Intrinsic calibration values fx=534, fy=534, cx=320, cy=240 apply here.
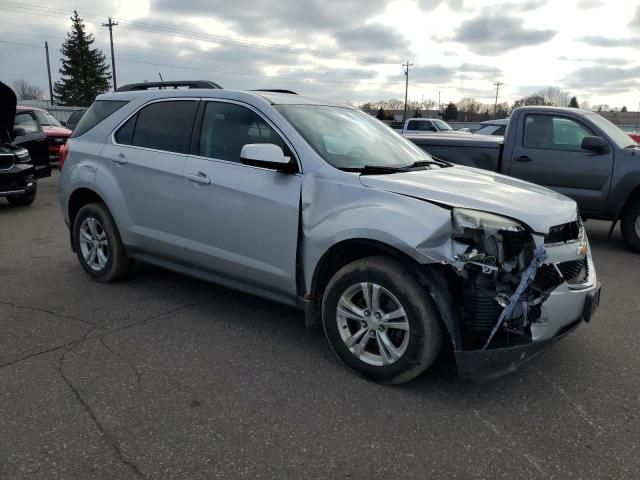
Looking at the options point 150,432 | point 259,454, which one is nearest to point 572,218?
point 259,454

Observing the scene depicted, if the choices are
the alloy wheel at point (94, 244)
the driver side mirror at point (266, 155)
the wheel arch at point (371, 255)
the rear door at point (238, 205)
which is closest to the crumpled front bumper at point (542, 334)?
the wheel arch at point (371, 255)

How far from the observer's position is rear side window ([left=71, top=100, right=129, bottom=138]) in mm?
5102

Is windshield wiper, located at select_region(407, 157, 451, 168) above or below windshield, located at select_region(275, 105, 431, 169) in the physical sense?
below

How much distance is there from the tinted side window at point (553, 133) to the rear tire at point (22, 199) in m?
8.69

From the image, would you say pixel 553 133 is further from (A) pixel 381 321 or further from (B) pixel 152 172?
(B) pixel 152 172

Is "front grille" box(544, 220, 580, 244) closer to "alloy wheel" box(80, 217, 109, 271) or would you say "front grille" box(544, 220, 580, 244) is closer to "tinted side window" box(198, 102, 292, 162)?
"tinted side window" box(198, 102, 292, 162)

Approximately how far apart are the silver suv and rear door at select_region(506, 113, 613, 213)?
143 inches

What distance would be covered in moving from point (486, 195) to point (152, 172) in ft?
8.97

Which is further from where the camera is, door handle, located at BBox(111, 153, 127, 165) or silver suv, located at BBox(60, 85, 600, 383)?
door handle, located at BBox(111, 153, 127, 165)

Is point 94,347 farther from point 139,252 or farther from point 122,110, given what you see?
point 122,110

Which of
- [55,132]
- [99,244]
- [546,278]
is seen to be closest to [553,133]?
[546,278]

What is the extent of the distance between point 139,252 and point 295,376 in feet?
7.18

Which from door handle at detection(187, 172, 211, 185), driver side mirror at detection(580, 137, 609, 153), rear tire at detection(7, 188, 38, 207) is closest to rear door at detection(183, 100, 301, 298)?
door handle at detection(187, 172, 211, 185)

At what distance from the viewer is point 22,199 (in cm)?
1008
